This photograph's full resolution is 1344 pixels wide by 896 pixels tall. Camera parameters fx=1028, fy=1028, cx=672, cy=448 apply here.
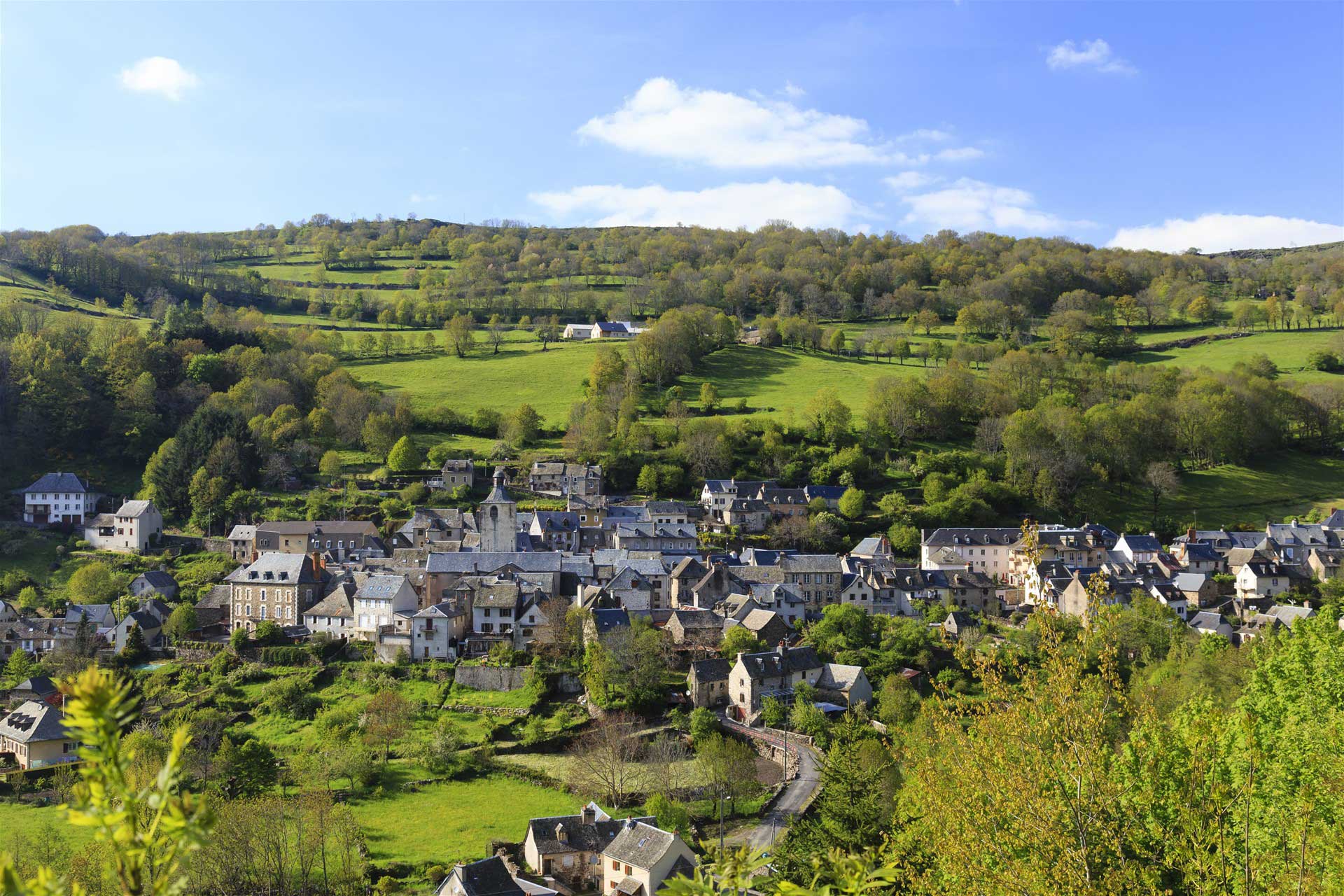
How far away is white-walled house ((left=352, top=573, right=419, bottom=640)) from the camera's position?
53594 mm

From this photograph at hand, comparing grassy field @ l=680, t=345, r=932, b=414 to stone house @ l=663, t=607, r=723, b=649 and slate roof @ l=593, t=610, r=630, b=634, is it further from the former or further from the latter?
slate roof @ l=593, t=610, r=630, b=634

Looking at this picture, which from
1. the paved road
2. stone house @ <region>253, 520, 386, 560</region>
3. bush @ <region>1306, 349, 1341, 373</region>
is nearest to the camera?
the paved road

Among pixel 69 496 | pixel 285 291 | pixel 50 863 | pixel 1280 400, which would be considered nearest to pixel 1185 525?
pixel 1280 400

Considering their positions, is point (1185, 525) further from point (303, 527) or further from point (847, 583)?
point (303, 527)

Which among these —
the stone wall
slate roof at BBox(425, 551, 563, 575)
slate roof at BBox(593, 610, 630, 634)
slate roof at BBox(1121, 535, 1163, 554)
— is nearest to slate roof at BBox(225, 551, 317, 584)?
slate roof at BBox(425, 551, 563, 575)

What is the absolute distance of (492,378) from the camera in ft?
352

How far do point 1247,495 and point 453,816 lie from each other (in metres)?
74.0

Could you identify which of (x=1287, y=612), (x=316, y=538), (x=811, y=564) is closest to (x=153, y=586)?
(x=316, y=538)

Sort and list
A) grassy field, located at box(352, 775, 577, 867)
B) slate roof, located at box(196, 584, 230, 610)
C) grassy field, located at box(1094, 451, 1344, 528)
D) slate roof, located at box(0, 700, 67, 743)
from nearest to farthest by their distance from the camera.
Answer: grassy field, located at box(352, 775, 577, 867) < slate roof, located at box(0, 700, 67, 743) < slate roof, located at box(196, 584, 230, 610) < grassy field, located at box(1094, 451, 1344, 528)

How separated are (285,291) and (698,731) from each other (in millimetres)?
113836

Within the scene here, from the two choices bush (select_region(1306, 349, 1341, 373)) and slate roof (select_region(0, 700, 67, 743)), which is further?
bush (select_region(1306, 349, 1341, 373))

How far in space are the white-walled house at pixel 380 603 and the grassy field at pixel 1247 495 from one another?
179ft

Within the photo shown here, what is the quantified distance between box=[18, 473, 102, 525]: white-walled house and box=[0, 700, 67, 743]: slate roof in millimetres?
31123

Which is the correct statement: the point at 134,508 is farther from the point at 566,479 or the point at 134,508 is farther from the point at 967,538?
the point at 967,538
